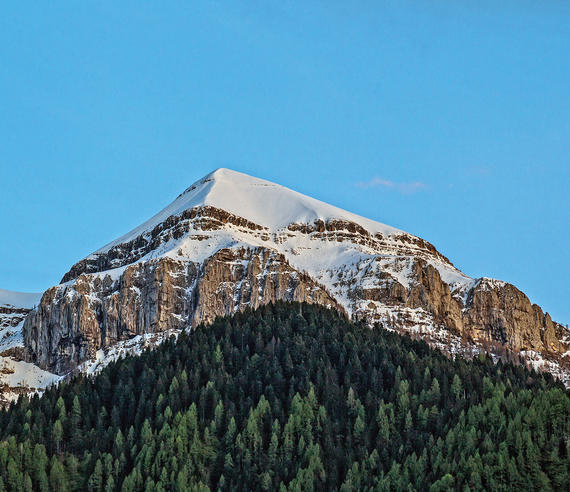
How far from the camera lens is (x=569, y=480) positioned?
655 ft

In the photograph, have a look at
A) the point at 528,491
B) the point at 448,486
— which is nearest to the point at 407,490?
the point at 448,486

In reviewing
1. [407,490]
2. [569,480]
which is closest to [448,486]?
[407,490]

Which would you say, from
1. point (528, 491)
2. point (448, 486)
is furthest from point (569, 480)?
point (448, 486)

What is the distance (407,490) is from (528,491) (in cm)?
2318

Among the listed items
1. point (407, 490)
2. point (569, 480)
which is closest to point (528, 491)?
point (569, 480)

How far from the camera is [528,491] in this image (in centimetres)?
19925

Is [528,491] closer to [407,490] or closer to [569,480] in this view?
[569,480]

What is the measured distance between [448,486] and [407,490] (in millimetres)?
7815

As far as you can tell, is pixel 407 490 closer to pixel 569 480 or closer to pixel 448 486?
pixel 448 486

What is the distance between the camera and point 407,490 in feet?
Answer: 653

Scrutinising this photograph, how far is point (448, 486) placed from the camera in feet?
650

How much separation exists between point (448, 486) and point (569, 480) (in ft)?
77.2

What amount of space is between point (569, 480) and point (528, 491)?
27.0ft

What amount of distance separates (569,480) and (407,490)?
3122cm
